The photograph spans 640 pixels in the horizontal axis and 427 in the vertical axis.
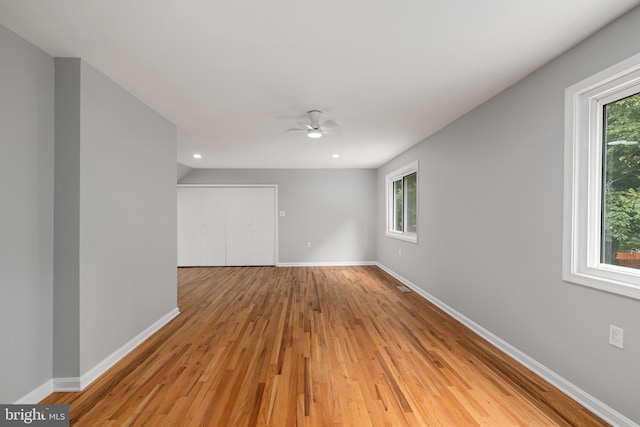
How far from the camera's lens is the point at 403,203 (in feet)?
18.5

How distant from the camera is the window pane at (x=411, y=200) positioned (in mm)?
5180

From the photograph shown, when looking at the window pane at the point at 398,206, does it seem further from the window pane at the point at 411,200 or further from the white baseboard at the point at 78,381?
the white baseboard at the point at 78,381

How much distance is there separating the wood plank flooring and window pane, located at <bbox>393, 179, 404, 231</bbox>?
2.49 meters

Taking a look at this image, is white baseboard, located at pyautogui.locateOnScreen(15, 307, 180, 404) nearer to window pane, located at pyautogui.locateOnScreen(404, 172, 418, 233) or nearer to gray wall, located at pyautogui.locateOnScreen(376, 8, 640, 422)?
gray wall, located at pyautogui.locateOnScreen(376, 8, 640, 422)

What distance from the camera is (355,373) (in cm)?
221

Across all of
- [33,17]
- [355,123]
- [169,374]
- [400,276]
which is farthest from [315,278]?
[33,17]

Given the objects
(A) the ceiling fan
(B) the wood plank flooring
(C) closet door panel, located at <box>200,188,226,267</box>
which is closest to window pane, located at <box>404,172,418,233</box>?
(B) the wood plank flooring

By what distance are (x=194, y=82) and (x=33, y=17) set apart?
0.98m

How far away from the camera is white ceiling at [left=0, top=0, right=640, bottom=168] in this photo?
158cm

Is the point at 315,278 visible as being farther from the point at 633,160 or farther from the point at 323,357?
the point at 633,160

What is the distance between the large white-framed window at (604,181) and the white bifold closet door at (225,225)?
5.75 metres

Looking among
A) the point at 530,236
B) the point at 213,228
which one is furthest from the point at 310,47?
the point at 213,228

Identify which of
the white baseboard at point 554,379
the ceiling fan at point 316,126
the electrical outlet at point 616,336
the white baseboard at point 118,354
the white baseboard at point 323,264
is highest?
the ceiling fan at point 316,126

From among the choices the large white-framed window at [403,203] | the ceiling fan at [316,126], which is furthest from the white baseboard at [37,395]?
the large white-framed window at [403,203]
